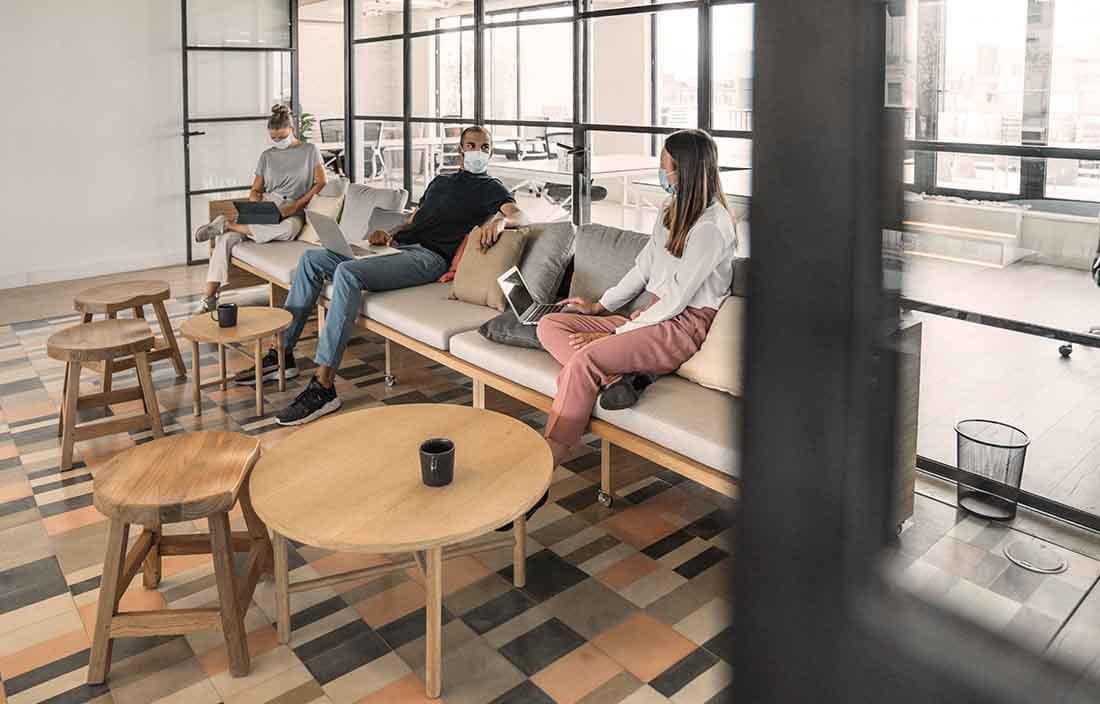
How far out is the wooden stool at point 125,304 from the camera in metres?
3.93

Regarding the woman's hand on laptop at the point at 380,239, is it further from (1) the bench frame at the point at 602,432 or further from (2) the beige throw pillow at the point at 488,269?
(2) the beige throw pillow at the point at 488,269

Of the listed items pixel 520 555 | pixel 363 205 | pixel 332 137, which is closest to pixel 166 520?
pixel 520 555

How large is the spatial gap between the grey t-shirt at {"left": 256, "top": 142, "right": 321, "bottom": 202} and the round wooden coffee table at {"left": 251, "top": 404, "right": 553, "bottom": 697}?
331 cm

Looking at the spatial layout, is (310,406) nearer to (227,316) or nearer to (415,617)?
(227,316)

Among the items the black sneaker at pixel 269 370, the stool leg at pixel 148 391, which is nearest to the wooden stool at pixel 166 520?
the stool leg at pixel 148 391

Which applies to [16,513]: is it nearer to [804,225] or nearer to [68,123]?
[804,225]

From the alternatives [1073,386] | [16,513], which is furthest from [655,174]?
[1073,386]

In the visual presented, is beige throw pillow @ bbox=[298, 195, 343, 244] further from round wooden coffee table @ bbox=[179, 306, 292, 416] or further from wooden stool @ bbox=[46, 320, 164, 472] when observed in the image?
wooden stool @ bbox=[46, 320, 164, 472]

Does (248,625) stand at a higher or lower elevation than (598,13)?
lower

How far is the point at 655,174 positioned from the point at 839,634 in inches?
157

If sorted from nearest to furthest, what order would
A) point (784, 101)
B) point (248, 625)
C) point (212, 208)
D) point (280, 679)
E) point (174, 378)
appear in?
point (784, 101)
point (280, 679)
point (248, 625)
point (174, 378)
point (212, 208)

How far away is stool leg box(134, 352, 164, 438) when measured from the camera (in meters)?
3.42

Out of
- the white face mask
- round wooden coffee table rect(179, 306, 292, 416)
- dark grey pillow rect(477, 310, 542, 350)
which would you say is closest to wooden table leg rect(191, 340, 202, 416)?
round wooden coffee table rect(179, 306, 292, 416)

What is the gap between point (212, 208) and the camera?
18.1ft
